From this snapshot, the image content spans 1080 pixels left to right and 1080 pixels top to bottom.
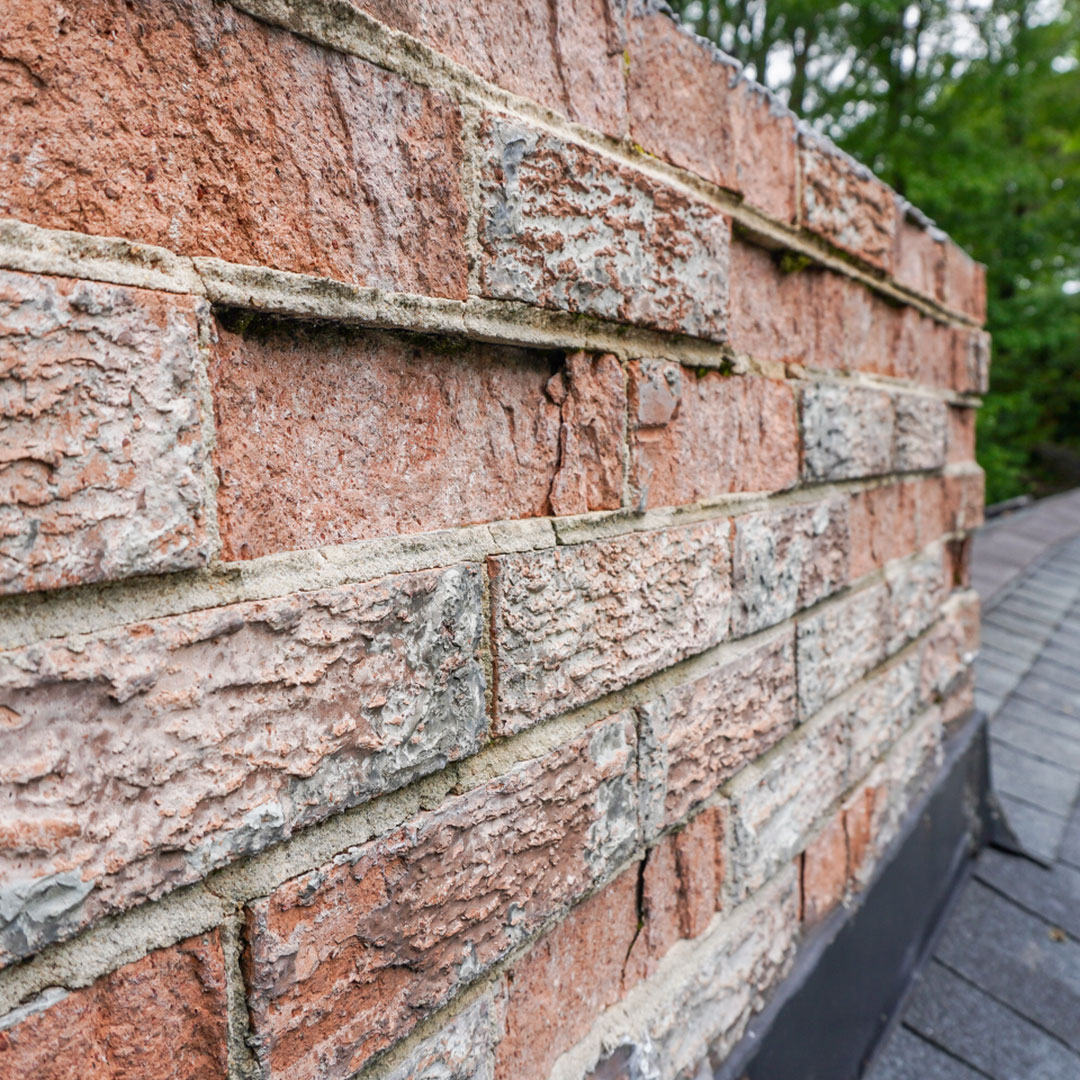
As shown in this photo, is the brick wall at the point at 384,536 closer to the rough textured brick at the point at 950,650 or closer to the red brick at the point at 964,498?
the rough textured brick at the point at 950,650

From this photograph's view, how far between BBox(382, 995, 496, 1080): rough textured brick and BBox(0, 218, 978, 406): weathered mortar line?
1.81 feet

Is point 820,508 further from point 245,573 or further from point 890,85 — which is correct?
point 890,85

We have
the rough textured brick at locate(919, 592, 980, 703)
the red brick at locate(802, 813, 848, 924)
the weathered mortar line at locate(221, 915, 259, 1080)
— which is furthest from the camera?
the rough textured brick at locate(919, 592, 980, 703)

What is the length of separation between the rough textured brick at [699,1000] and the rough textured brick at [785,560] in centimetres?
40

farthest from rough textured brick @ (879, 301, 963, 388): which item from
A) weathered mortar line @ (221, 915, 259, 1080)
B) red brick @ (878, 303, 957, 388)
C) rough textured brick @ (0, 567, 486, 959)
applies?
weathered mortar line @ (221, 915, 259, 1080)

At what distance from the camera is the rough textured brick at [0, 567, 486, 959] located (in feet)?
1.30

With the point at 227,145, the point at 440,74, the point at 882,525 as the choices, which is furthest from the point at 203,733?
the point at 882,525

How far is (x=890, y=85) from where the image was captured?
7.78 m

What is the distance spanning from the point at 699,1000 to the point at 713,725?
13.1 inches

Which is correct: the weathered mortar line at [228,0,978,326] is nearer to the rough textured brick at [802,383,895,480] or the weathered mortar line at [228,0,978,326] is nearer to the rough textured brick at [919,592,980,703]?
the rough textured brick at [802,383,895,480]

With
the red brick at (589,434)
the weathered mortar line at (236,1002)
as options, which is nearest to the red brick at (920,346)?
the red brick at (589,434)

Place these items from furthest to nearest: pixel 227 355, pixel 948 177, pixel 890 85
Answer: pixel 890 85
pixel 948 177
pixel 227 355

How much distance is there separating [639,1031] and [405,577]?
609mm

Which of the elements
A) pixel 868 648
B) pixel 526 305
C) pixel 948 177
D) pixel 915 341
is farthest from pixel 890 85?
pixel 526 305
